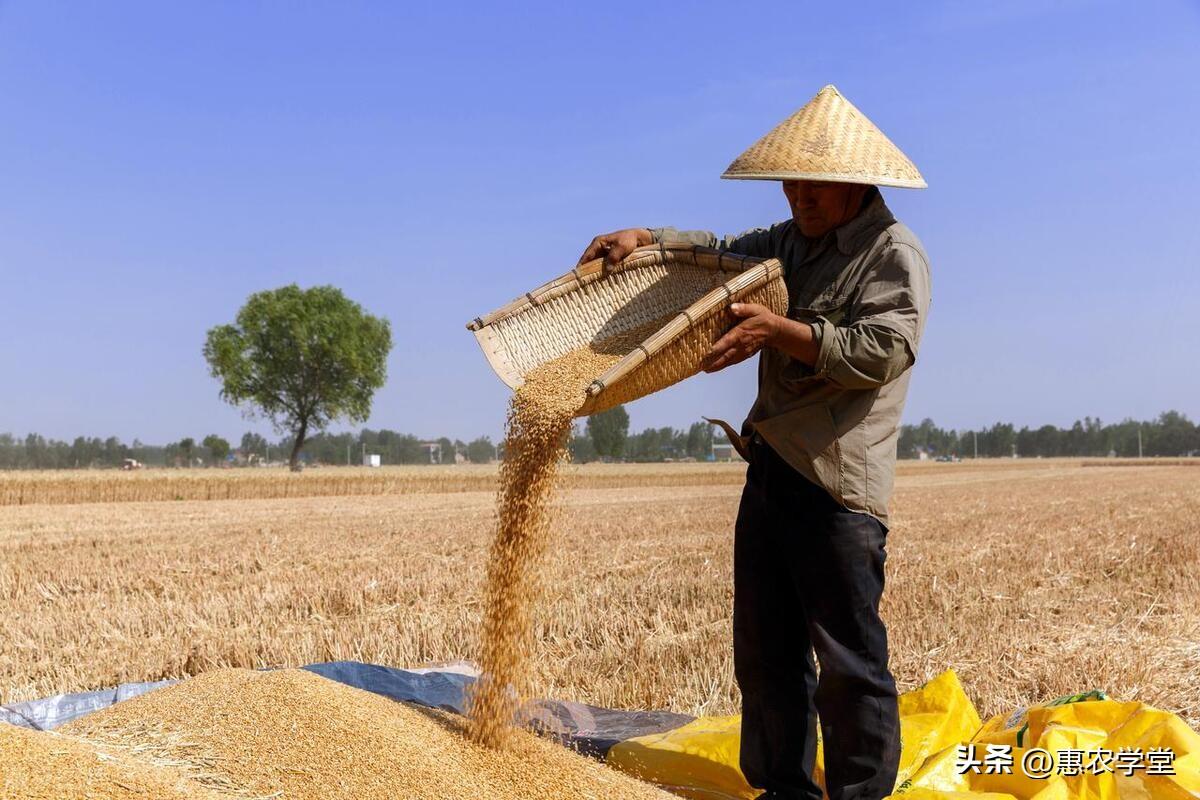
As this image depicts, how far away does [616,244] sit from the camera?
338cm

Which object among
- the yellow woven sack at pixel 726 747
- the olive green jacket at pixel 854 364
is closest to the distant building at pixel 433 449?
the yellow woven sack at pixel 726 747

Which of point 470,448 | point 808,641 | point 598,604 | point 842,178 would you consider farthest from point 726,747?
point 470,448

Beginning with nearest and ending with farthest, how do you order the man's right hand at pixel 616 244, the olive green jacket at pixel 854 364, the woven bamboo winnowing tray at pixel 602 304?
the olive green jacket at pixel 854 364
the woven bamboo winnowing tray at pixel 602 304
the man's right hand at pixel 616 244

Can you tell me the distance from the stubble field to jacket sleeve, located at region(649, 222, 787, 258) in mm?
885

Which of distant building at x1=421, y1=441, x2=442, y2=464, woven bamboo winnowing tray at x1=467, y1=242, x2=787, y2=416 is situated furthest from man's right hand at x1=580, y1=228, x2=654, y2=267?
distant building at x1=421, y1=441, x2=442, y2=464

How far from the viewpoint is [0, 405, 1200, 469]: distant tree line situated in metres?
63.5

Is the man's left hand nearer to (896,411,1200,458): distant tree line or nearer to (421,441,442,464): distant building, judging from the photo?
(421,441,442,464): distant building

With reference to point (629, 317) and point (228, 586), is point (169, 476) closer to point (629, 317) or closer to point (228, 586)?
point (228, 586)

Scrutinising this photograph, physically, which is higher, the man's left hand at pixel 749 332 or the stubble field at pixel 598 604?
the man's left hand at pixel 749 332

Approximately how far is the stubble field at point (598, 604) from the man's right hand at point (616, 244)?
0.75 m

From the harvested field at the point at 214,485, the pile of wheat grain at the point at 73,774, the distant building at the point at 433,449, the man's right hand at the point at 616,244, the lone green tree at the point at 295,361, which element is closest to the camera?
the pile of wheat grain at the point at 73,774

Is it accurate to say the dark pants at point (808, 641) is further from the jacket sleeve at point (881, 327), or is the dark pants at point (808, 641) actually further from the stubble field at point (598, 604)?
the stubble field at point (598, 604)

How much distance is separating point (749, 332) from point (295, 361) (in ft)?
169

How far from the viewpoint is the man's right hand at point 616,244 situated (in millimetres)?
3373
